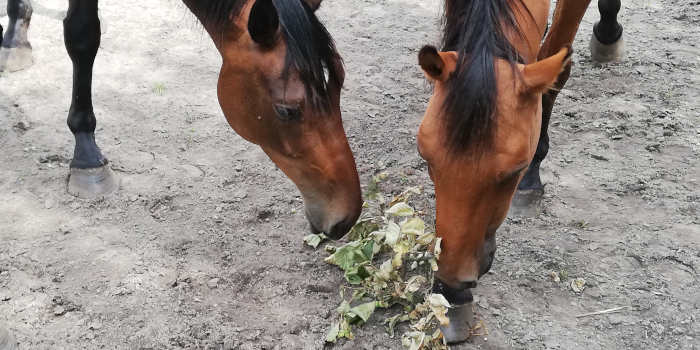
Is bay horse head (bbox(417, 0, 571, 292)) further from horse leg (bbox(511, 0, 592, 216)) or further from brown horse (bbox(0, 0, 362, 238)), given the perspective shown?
horse leg (bbox(511, 0, 592, 216))

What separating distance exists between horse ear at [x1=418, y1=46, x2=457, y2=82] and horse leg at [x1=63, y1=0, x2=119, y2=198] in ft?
8.15

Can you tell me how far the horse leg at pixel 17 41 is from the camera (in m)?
5.08

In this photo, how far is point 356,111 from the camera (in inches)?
188

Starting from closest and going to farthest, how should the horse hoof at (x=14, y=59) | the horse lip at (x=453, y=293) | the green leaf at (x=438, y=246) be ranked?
the green leaf at (x=438, y=246), the horse lip at (x=453, y=293), the horse hoof at (x=14, y=59)

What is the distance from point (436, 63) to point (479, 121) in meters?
0.28

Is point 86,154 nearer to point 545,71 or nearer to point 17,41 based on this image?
point 17,41

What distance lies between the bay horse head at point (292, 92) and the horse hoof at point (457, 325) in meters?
0.64

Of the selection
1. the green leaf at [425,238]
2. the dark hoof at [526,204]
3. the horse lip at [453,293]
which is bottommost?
the dark hoof at [526,204]

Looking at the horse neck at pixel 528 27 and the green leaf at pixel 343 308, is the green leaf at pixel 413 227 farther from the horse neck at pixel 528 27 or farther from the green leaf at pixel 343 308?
the horse neck at pixel 528 27

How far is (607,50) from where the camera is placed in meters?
5.36

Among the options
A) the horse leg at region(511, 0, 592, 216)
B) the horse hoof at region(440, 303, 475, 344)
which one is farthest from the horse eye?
the horse leg at region(511, 0, 592, 216)

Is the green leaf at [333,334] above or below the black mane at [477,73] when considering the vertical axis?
below

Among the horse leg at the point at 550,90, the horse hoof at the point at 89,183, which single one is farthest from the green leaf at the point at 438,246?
the horse hoof at the point at 89,183

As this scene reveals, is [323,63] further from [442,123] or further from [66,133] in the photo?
[66,133]
